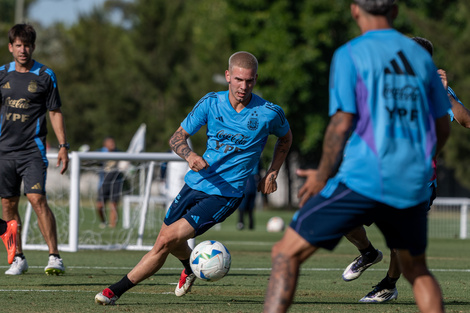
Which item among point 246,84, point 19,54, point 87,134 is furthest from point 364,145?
point 87,134

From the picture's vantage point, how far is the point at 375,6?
4738mm

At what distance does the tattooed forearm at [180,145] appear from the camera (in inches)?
270

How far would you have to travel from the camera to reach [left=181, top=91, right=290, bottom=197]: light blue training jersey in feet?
23.1

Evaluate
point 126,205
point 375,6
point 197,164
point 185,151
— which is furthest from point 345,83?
point 126,205

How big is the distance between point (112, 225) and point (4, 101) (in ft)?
36.5

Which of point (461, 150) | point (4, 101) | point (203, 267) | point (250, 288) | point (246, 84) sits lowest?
point (461, 150)

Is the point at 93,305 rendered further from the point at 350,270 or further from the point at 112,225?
the point at 112,225

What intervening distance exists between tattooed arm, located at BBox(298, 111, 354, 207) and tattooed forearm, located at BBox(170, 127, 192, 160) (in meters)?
2.31

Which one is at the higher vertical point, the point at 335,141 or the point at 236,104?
the point at 335,141

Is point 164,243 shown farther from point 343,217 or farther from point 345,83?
point 345,83

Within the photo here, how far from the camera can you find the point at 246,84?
22.7 feet

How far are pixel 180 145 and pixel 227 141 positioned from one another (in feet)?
1.31

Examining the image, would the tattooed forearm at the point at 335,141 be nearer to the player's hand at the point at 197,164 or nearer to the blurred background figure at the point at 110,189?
the player's hand at the point at 197,164

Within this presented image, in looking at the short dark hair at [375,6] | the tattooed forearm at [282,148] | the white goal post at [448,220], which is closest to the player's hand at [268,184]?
the tattooed forearm at [282,148]
